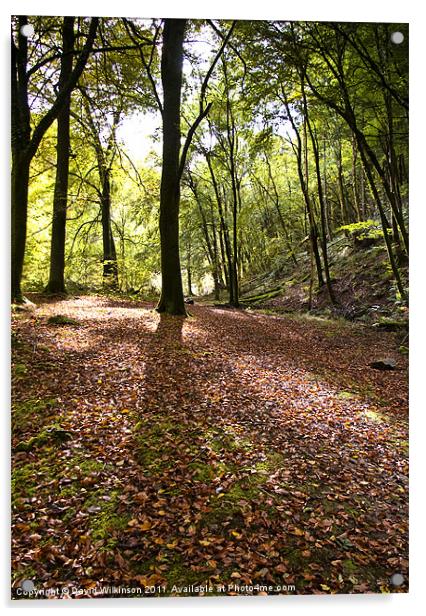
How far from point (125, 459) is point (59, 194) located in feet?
18.0

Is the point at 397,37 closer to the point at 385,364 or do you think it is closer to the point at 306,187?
the point at 385,364

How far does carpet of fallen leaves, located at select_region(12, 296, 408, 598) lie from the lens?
217 cm

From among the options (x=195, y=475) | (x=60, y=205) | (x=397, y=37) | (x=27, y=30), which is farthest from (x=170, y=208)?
(x=195, y=475)

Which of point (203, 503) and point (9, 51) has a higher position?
point (9, 51)

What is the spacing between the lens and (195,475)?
2.61 metres

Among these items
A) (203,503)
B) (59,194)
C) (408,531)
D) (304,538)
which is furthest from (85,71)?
(408,531)

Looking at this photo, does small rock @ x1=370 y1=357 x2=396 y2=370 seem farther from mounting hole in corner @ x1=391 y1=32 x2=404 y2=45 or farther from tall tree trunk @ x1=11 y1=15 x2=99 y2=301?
tall tree trunk @ x1=11 y1=15 x2=99 y2=301

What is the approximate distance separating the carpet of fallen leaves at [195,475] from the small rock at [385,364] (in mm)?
139

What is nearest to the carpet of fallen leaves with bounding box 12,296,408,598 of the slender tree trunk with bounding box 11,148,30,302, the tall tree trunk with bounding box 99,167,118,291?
the slender tree trunk with bounding box 11,148,30,302

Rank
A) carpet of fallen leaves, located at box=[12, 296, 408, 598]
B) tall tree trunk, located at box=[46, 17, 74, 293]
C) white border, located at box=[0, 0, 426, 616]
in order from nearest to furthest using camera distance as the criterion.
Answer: carpet of fallen leaves, located at box=[12, 296, 408, 598], white border, located at box=[0, 0, 426, 616], tall tree trunk, located at box=[46, 17, 74, 293]

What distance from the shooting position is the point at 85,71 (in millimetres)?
4434

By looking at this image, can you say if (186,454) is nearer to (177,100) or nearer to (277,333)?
(277,333)

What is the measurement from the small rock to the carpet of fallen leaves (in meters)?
0.14
